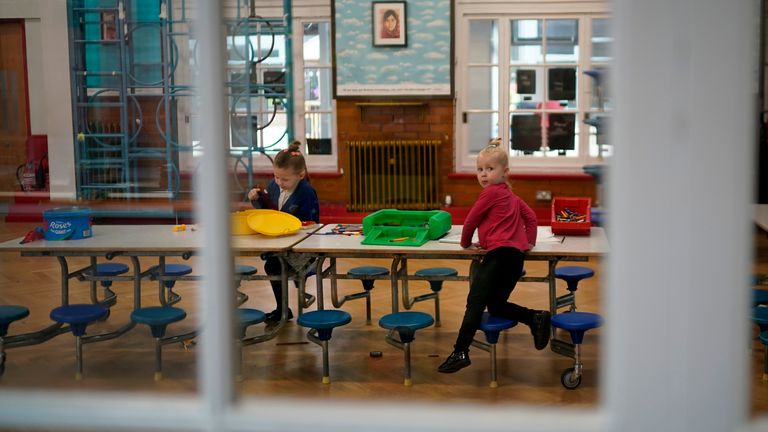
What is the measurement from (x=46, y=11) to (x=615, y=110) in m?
8.40

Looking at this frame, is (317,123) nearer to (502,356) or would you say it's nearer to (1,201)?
(1,201)

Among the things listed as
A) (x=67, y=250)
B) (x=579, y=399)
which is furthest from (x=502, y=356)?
(x=67, y=250)

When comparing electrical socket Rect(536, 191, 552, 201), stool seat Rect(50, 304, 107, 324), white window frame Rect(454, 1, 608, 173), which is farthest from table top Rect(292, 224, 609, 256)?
white window frame Rect(454, 1, 608, 173)

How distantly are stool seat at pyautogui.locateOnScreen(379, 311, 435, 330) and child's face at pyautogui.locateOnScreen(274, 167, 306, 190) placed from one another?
1142 millimetres

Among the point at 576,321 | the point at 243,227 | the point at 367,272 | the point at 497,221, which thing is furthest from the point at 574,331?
the point at 243,227

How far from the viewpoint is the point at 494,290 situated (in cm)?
371

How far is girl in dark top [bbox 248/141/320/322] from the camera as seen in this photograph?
4543mm

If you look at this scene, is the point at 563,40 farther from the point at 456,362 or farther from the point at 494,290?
the point at 456,362

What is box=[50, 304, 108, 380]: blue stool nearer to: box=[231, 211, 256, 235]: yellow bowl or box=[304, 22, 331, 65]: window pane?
box=[231, 211, 256, 235]: yellow bowl

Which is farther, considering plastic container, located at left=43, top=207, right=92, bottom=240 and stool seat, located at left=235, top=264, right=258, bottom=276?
stool seat, located at left=235, top=264, right=258, bottom=276

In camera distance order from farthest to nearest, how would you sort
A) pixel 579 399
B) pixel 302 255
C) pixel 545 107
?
pixel 545 107 → pixel 302 255 → pixel 579 399

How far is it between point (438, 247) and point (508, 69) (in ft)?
16.0

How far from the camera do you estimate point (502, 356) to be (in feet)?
13.6

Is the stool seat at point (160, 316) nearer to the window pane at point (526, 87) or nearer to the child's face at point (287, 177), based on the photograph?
the child's face at point (287, 177)
